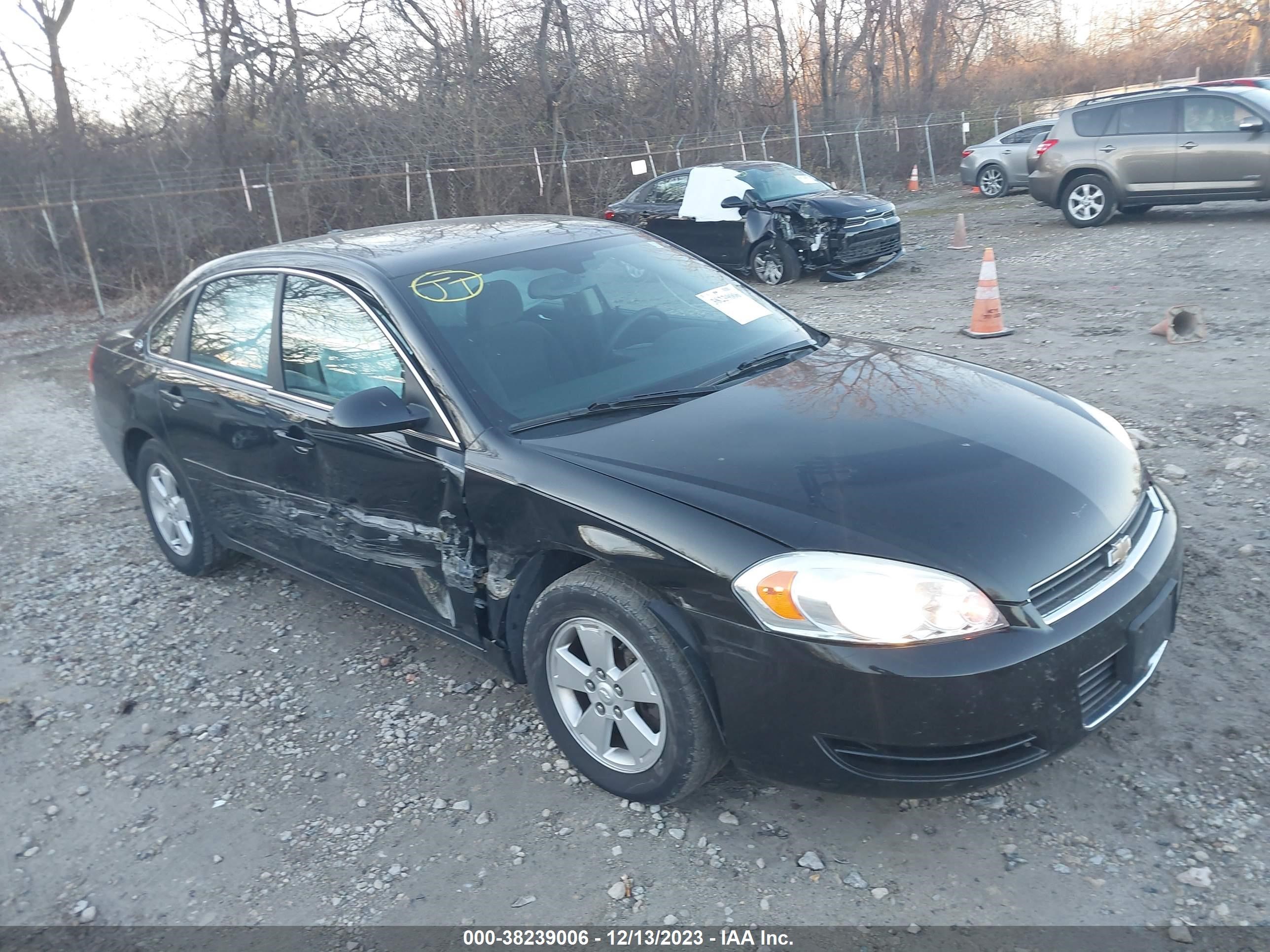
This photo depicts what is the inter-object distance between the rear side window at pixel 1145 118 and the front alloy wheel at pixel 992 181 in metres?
7.24

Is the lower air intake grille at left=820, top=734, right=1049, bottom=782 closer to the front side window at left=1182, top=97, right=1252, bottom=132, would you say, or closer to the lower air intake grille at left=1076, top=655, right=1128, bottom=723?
the lower air intake grille at left=1076, top=655, right=1128, bottom=723

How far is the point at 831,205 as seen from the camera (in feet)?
39.3

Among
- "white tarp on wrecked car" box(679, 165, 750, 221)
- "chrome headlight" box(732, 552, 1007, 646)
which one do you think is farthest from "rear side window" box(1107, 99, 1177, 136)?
"chrome headlight" box(732, 552, 1007, 646)

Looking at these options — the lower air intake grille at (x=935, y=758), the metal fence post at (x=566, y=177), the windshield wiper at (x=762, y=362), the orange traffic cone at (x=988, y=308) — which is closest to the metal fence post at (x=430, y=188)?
the metal fence post at (x=566, y=177)

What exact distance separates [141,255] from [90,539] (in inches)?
479

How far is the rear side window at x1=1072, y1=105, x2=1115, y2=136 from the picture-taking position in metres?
13.6

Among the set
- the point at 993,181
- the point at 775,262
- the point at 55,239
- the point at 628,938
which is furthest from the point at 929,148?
the point at 628,938

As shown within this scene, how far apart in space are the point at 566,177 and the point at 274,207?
18.6 ft

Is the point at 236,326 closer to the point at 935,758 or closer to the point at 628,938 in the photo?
the point at 628,938

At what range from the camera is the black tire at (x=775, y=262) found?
1232 centimetres

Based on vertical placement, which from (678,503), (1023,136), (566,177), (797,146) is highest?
(797,146)

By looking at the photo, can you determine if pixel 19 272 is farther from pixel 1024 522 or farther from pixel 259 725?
pixel 1024 522

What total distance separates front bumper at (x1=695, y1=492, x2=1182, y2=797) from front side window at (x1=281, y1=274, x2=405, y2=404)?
1682mm

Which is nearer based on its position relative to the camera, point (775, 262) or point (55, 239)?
point (775, 262)
